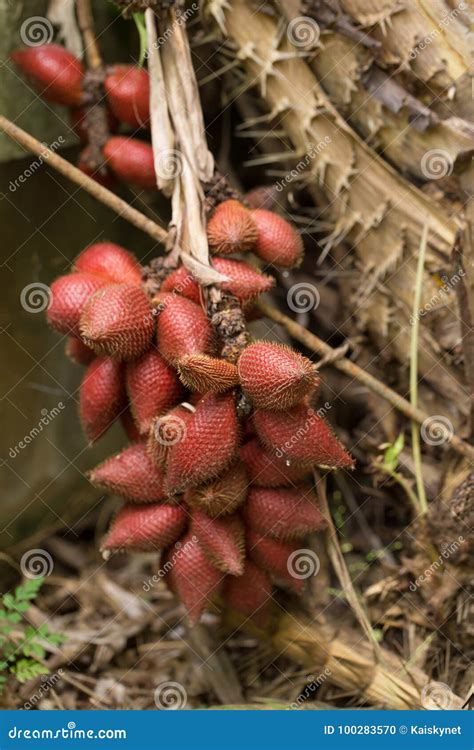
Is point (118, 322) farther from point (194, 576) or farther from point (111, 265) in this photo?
point (194, 576)

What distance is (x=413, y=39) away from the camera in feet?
4.81

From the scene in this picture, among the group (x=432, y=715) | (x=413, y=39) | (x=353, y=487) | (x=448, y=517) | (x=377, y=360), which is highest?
(x=413, y=39)

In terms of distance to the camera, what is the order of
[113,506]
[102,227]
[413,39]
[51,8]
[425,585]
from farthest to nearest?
[113,506] → [102,227] → [51,8] → [425,585] → [413,39]

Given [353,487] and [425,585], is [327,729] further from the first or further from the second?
[353,487]

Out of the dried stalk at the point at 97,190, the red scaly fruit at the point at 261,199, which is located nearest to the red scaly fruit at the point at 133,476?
the dried stalk at the point at 97,190

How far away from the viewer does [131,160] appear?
5.38 feet

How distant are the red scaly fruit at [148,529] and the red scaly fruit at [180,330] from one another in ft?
0.93

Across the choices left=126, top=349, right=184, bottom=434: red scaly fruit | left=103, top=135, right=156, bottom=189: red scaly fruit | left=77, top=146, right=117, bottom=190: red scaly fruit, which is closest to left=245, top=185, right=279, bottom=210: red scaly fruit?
left=103, top=135, right=156, bottom=189: red scaly fruit

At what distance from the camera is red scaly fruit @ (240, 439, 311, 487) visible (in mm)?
1365

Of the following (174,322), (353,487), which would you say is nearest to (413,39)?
(174,322)

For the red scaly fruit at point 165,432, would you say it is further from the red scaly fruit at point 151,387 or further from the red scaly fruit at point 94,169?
the red scaly fruit at point 94,169

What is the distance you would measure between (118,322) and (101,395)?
178 mm

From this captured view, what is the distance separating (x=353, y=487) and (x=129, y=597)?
2.04 feet

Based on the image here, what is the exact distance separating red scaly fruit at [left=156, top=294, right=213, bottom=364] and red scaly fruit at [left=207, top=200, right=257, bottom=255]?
0.13 metres
